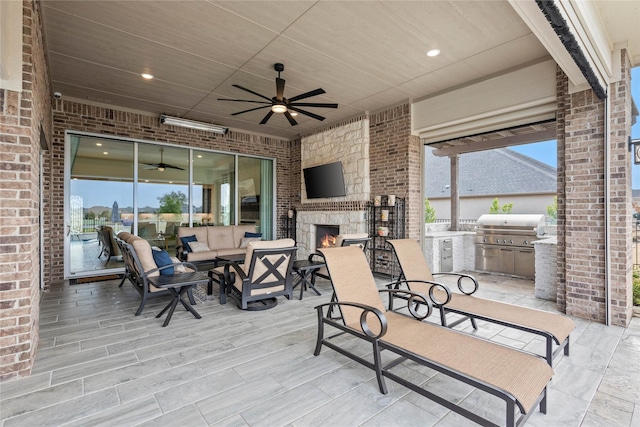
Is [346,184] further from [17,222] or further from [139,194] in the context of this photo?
[17,222]

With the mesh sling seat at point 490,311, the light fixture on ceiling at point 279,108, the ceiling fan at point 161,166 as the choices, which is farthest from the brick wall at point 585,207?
the ceiling fan at point 161,166

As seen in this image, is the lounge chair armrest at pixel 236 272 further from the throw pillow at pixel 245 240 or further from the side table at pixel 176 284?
the throw pillow at pixel 245 240

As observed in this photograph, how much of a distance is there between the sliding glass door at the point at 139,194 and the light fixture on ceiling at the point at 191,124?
2.18 feet

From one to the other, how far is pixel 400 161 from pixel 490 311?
360cm

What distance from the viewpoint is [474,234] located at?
259 inches

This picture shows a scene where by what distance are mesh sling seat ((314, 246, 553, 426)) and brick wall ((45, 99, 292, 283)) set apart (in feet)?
17.6

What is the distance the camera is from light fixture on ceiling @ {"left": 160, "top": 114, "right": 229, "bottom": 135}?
20.1 ft

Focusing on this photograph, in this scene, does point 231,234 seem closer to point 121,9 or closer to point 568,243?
point 121,9

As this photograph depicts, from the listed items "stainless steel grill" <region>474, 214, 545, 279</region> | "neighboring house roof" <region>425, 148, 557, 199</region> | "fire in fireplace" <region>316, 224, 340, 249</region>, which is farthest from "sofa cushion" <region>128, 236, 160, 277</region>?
"neighboring house roof" <region>425, 148, 557, 199</region>

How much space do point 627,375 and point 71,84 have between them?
7808 mm

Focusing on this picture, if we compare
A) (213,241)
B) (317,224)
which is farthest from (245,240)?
(317,224)

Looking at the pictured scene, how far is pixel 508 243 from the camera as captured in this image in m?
6.03

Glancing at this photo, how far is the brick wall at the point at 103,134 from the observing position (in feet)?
17.7

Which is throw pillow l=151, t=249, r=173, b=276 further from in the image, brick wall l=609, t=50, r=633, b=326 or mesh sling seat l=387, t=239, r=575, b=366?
brick wall l=609, t=50, r=633, b=326
